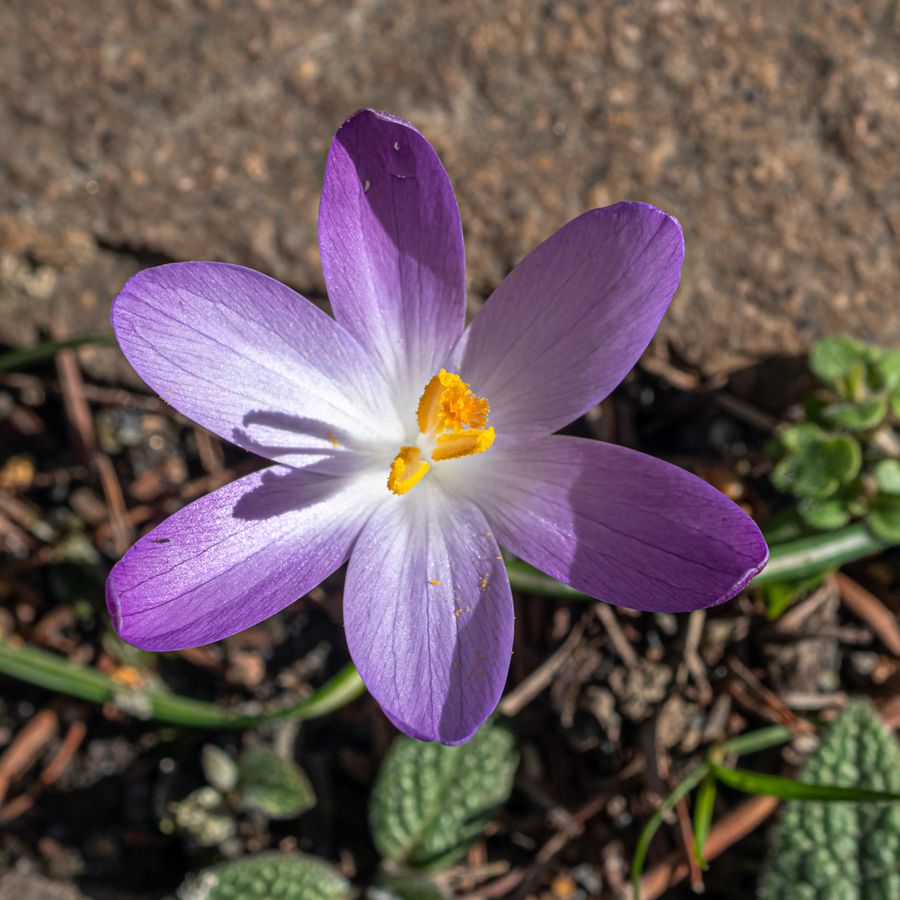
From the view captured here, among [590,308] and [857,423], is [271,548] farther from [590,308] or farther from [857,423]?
[857,423]

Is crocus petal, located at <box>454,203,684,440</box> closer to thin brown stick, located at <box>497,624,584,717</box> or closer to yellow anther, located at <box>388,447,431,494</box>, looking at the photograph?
yellow anther, located at <box>388,447,431,494</box>

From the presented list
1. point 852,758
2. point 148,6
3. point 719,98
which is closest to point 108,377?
point 148,6

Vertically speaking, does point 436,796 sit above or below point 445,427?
below

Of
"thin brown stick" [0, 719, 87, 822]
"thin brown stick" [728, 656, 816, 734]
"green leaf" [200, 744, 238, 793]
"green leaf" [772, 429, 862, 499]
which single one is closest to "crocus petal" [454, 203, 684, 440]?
"green leaf" [772, 429, 862, 499]

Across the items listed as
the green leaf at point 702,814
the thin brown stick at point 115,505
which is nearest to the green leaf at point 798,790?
the green leaf at point 702,814

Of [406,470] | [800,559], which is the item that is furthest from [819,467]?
[406,470]

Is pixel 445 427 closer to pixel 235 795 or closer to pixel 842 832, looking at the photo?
pixel 235 795

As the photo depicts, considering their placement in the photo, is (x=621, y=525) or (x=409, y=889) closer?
(x=621, y=525)
